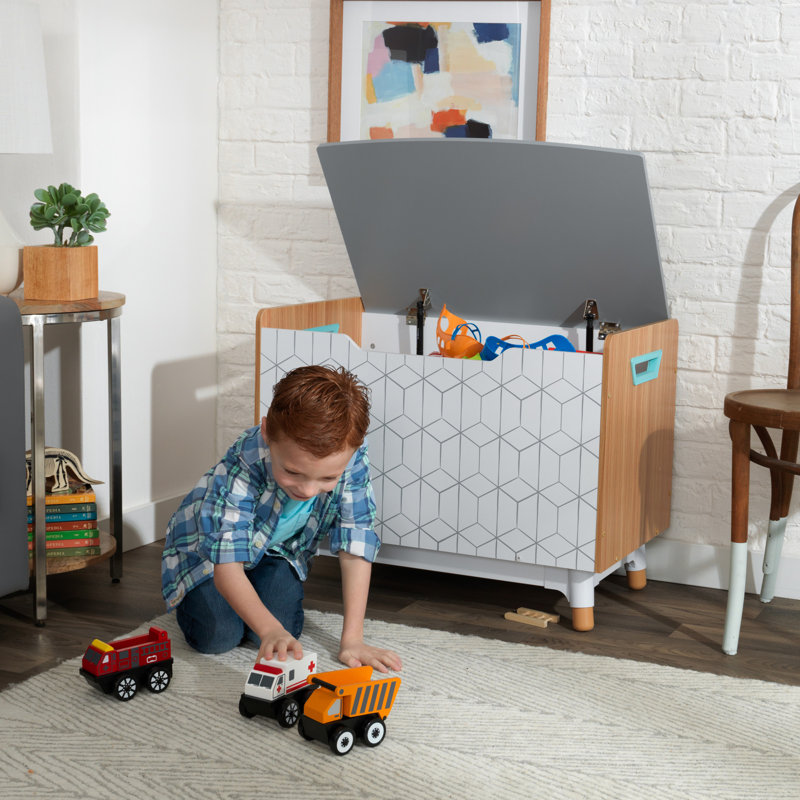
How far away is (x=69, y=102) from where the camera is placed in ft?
6.79

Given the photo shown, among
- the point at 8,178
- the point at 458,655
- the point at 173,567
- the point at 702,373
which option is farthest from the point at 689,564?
the point at 8,178

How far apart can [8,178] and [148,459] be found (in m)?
0.67

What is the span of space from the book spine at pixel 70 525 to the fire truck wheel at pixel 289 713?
0.72 meters

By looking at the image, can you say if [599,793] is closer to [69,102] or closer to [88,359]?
[88,359]

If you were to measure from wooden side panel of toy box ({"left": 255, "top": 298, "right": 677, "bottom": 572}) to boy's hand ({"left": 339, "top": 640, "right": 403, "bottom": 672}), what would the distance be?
360 mm

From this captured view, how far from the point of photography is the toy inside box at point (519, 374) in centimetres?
178

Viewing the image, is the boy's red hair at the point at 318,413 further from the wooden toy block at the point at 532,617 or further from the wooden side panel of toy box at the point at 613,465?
the wooden toy block at the point at 532,617

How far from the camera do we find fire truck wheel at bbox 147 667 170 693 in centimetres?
151

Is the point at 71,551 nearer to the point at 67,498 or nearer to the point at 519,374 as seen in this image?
the point at 67,498

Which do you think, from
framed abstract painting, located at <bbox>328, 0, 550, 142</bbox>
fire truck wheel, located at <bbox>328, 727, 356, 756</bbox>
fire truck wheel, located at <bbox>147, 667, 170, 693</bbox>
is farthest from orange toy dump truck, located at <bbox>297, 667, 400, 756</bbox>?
framed abstract painting, located at <bbox>328, 0, 550, 142</bbox>

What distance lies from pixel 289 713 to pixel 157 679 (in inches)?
8.9

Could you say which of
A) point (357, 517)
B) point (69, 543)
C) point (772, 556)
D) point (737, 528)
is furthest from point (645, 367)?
point (69, 543)

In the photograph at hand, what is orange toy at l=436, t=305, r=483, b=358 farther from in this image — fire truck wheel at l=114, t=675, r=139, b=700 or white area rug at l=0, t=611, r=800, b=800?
fire truck wheel at l=114, t=675, r=139, b=700

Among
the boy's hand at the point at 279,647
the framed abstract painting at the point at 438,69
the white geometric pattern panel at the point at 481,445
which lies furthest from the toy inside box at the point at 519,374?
the boy's hand at the point at 279,647
